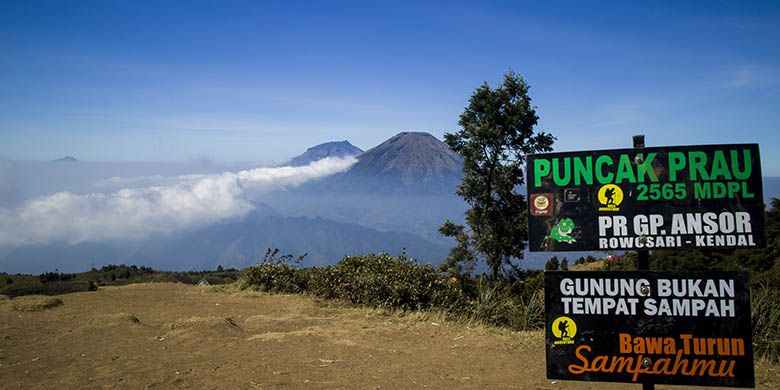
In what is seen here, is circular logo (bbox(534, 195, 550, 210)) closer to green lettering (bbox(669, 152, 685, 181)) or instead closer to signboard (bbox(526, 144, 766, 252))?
signboard (bbox(526, 144, 766, 252))

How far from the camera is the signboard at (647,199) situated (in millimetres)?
4344

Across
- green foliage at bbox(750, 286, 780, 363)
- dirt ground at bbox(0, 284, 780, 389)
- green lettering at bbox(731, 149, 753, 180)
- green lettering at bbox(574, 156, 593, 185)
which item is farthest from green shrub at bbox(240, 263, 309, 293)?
green lettering at bbox(731, 149, 753, 180)

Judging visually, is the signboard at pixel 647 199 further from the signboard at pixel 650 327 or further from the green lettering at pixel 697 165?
the signboard at pixel 650 327

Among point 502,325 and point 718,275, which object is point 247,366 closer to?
point 502,325

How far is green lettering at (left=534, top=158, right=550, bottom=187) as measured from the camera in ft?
15.4

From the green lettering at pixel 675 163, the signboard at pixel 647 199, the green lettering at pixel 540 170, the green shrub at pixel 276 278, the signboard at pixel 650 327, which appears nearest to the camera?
the signboard at pixel 650 327

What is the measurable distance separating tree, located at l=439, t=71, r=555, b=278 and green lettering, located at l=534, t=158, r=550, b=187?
13462mm

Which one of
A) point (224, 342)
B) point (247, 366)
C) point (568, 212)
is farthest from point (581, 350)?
point (224, 342)

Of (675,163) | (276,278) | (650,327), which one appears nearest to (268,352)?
(650,327)

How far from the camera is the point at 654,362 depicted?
434 centimetres

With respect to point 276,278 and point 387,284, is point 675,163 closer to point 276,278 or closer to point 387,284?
point 387,284

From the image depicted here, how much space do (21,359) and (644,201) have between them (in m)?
8.39

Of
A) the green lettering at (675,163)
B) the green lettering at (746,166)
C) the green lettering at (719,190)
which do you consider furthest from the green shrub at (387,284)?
the green lettering at (746,166)

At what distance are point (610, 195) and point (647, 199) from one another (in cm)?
31
